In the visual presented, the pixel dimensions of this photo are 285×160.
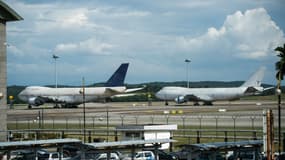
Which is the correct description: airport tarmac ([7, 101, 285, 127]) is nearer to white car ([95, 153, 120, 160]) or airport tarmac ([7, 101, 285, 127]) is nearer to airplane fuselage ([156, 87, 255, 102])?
white car ([95, 153, 120, 160])

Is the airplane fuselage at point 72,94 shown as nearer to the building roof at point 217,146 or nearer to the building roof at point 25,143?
the building roof at point 217,146

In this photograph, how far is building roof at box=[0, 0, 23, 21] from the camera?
33.2 m

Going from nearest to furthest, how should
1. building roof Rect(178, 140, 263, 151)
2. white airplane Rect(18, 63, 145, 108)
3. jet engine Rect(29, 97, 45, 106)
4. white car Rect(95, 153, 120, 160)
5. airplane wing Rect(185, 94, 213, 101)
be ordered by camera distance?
1. building roof Rect(178, 140, 263, 151)
2. white car Rect(95, 153, 120, 160)
3. jet engine Rect(29, 97, 45, 106)
4. white airplane Rect(18, 63, 145, 108)
5. airplane wing Rect(185, 94, 213, 101)

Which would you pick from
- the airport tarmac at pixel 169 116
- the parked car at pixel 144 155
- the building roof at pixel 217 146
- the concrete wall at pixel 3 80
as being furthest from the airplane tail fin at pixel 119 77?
the building roof at pixel 217 146

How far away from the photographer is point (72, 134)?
54781mm

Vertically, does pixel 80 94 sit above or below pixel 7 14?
below

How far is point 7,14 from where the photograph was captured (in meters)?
33.5

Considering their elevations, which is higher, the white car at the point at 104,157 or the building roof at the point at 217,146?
the building roof at the point at 217,146

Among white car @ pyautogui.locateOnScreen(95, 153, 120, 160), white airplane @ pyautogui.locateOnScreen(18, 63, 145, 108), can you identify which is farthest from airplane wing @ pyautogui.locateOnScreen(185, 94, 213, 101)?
white car @ pyautogui.locateOnScreen(95, 153, 120, 160)

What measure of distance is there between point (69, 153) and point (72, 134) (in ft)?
67.2

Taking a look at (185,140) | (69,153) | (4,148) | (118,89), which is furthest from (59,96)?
(4,148)

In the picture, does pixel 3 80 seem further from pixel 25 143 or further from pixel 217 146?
pixel 217 146

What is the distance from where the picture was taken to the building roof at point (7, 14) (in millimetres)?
33219

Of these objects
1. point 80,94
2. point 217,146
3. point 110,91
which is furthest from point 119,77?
point 217,146
